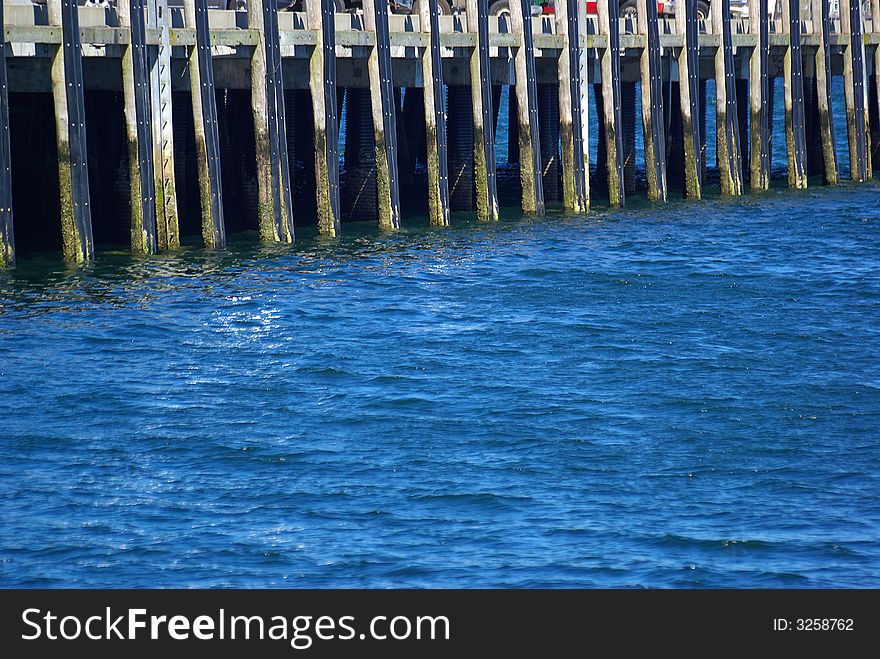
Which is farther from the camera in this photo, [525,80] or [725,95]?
[725,95]

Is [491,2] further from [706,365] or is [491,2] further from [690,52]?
[706,365]

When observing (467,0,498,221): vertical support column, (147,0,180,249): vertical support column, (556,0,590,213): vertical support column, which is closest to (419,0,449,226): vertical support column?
(467,0,498,221): vertical support column

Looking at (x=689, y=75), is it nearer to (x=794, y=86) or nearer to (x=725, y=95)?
(x=725, y=95)

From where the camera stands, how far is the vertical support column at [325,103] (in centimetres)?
2592

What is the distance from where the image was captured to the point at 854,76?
1428 inches

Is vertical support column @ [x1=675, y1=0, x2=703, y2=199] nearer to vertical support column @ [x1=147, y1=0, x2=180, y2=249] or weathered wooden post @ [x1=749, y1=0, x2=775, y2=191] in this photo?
weathered wooden post @ [x1=749, y1=0, x2=775, y2=191]

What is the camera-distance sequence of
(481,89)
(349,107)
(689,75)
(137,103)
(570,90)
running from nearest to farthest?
(137,103), (481,89), (570,90), (689,75), (349,107)

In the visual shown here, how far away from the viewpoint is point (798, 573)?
11.3 m

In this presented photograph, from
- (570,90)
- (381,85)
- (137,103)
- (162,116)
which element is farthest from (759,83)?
(137,103)

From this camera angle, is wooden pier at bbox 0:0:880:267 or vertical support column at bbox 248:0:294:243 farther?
vertical support column at bbox 248:0:294:243

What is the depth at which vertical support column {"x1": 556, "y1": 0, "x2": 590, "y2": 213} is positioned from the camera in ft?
97.7

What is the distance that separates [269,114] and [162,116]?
83.0 inches

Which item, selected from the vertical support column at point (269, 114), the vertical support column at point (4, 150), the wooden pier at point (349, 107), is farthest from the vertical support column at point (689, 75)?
the vertical support column at point (4, 150)

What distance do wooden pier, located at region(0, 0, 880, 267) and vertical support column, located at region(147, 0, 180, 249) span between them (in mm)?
32
